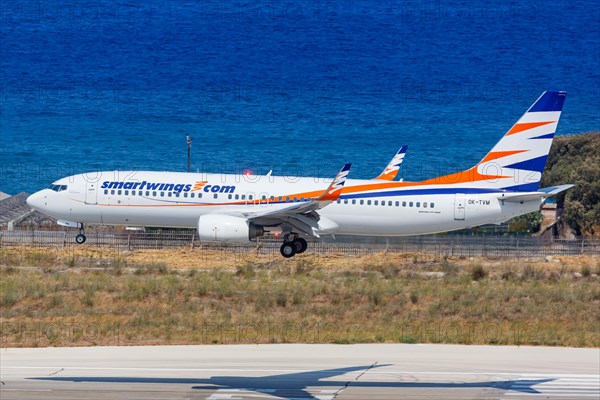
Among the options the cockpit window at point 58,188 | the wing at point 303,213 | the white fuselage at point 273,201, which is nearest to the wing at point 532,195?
the white fuselage at point 273,201

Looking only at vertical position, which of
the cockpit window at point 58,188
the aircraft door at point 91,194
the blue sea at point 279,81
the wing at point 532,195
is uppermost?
the blue sea at point 279,81

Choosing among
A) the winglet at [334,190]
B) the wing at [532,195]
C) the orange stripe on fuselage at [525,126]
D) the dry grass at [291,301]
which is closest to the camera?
the dry grass at [291,301]

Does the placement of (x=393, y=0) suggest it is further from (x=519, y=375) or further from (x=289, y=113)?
(x=519, y=375)

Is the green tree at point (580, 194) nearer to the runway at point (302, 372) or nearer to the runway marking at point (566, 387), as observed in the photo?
the runway at point (302, 372)

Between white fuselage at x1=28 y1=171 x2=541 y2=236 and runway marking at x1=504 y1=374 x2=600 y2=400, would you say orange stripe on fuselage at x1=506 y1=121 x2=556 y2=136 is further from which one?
runway marking at x1=504 y1=374 x2=600 y2=400

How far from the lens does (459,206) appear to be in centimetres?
4369

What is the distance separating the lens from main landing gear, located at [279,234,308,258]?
43906mm

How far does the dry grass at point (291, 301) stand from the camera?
30188 millimetres

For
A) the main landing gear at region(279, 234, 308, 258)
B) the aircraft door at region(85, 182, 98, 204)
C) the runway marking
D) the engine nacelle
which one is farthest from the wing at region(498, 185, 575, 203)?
the runway marking

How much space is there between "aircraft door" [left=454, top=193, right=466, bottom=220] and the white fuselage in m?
0.04

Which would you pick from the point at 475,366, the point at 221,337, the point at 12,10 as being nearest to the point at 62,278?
the point at 221,337

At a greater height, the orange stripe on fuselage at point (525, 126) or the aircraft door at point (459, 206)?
the orange stripe on fuselage at point (525, 126)

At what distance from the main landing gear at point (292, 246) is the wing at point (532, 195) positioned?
337 inches

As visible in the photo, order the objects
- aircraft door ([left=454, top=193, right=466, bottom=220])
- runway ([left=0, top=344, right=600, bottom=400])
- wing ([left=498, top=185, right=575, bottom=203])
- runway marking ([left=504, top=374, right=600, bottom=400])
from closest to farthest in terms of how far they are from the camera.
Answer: runway ([left=0, top=344, right=600, bottom=400]) < runway marking ([left=504, top=374, right=600, bottom=400]) < wing ([left=498, top=185, right=575, bottom=203]) < aircraft door ([left=454, top=193, right=466, bottom=220])
